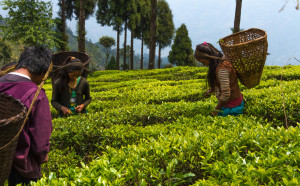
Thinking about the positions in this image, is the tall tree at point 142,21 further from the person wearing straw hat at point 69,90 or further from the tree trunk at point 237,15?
the person wearing straw hat at point 69,90

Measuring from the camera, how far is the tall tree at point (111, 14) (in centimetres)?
3022

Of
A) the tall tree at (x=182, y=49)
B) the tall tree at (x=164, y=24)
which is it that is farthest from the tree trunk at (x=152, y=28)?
the tall tree at (x=182, y=49)

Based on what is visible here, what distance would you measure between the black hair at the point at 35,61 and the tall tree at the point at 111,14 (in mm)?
28117

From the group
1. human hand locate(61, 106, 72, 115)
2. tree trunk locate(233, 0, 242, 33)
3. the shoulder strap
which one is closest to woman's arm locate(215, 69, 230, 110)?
the shoulder strap

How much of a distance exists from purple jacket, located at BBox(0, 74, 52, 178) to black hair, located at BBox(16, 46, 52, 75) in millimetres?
155

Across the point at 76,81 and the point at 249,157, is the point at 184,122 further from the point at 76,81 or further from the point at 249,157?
the point at 76,81

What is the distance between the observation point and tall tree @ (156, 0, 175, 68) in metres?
38.1

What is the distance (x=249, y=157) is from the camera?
2207 millimetres

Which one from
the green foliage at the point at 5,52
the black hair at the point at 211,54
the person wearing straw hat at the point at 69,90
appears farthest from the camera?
the green foliage at the point at 5,52

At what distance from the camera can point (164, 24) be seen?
38406 millimetres

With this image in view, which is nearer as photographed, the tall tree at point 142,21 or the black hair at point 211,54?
the black hair at point 211,54

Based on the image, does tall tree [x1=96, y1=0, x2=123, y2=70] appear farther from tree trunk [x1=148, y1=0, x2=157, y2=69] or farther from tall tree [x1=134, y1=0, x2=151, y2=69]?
tree trunk [x1=148, y1=0, x2=157, y2=69]

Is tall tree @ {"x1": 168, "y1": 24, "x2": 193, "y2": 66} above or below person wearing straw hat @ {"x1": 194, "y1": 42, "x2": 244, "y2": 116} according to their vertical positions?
above

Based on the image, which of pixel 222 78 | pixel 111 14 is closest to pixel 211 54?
pixel 222 78
